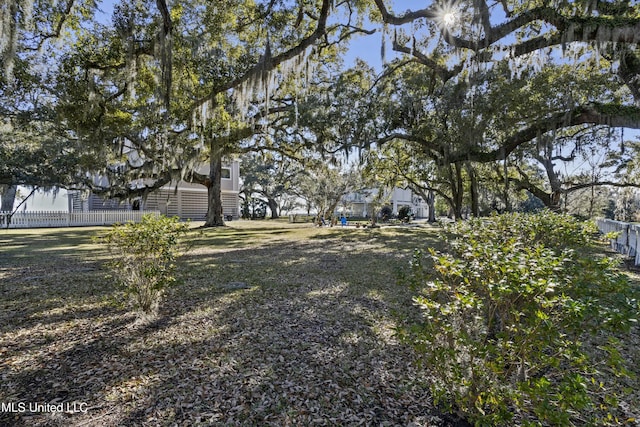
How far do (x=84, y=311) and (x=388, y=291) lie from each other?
13.2 ft

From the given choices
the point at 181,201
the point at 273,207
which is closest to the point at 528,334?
the point at 181,201

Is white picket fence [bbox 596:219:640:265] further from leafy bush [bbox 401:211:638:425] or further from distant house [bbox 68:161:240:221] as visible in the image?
distant house [bbox 68:161:240:221]

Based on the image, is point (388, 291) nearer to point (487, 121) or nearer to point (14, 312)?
point (14, 312)

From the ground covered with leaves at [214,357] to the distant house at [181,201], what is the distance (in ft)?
56.5

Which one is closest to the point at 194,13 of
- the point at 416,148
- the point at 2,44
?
the point at 2,44

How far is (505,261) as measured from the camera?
1905 mm

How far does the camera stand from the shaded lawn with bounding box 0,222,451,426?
214 centimetres

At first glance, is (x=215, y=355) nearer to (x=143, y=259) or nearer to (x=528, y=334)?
(x=143, y=259)

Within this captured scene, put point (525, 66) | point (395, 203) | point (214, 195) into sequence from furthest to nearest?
1. point (395, 203)
2. point (214, 195)
3. point (525, 66)

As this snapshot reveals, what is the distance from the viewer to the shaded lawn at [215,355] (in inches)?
84.1

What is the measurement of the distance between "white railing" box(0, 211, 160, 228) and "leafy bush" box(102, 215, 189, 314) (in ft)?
44.1

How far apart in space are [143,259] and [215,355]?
1.58 m

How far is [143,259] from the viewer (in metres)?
3.70

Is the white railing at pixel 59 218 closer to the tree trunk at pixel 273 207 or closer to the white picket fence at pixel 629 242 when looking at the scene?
the tree trunk at pixel 273 207
